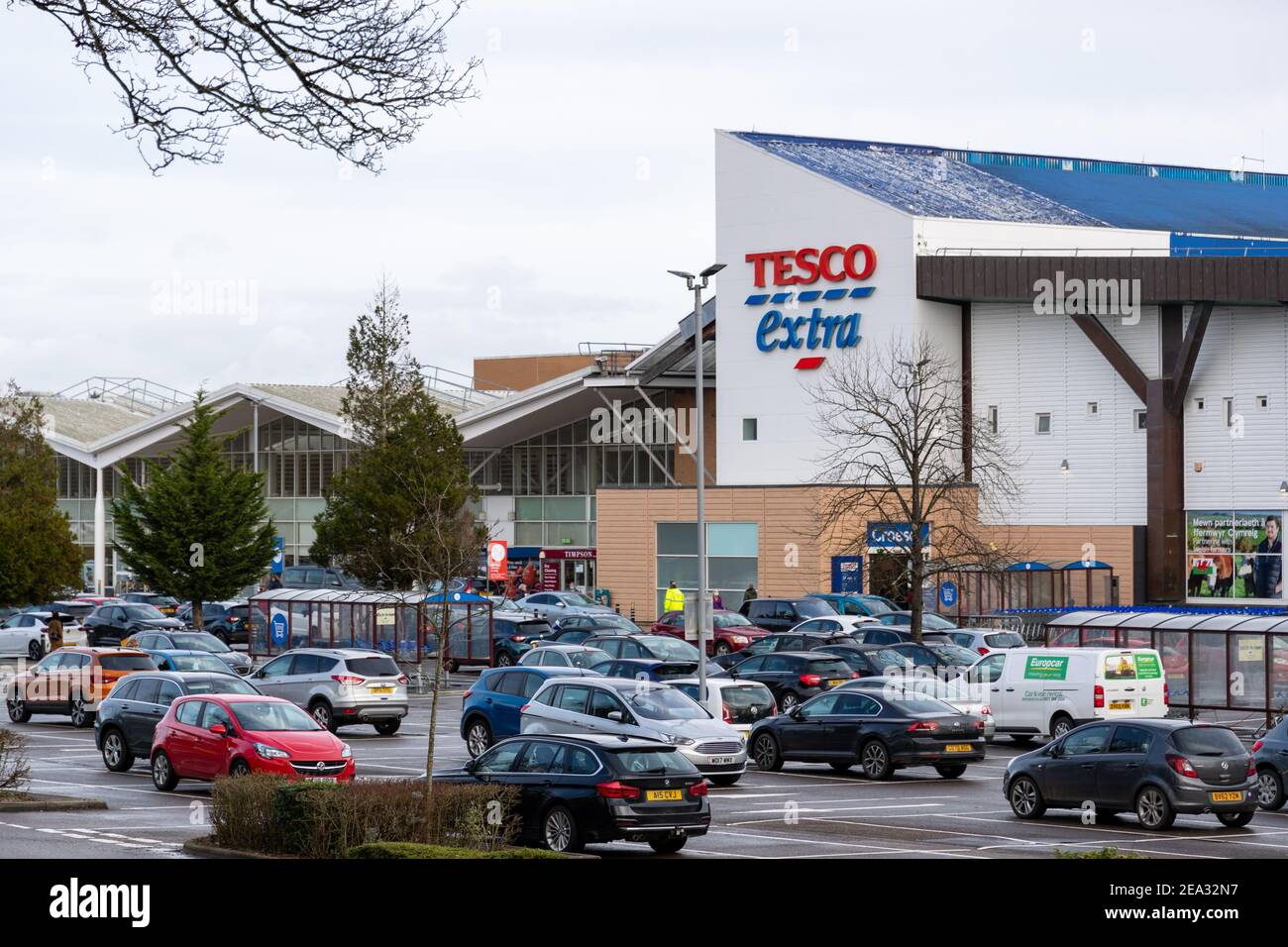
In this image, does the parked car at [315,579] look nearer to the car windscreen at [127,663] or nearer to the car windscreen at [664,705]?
the car windscreen at [127,663]

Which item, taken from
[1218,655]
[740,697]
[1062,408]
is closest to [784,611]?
[1062,408]

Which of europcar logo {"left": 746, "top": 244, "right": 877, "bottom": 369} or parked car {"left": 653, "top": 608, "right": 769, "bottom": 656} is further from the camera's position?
europcar logo {"left": 746, "top": 244, "right": 877, "bottom": 369}

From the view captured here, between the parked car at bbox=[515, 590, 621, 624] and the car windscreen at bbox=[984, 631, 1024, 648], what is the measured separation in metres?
15.6

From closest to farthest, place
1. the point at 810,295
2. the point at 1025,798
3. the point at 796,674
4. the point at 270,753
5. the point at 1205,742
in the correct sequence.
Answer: the point at 1205,742, the point at 1025,798, the point at 270,753, the point at 796,674, the point at 810,295

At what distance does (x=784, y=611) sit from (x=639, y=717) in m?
27.7

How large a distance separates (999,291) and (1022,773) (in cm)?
4165

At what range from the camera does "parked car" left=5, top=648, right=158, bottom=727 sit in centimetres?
3662

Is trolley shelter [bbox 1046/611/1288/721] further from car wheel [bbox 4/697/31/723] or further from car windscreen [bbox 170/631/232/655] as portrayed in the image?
car wheel [bbox 4/697/31/723]

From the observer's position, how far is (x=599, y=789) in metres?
19.0

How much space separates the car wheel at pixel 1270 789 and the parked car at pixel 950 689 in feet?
16.1

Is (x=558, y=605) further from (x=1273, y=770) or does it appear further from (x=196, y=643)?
(x=1273, y=770)

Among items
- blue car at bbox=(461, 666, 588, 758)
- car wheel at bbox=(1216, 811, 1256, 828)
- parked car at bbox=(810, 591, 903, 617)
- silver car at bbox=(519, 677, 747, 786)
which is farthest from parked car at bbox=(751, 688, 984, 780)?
parked car at bbox=(810, 591, 903, 617)

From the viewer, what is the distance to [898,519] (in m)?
54.0
